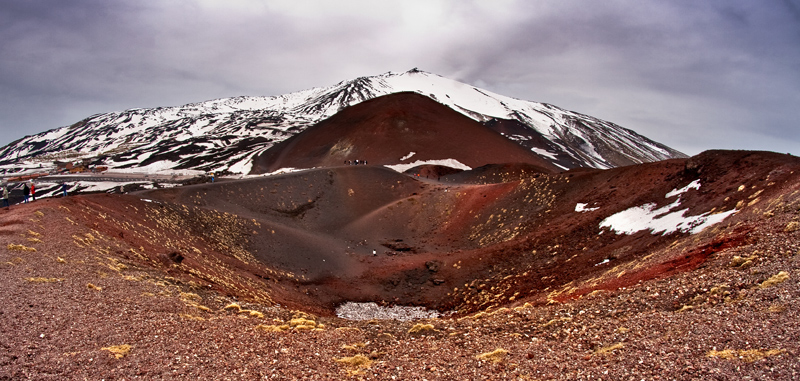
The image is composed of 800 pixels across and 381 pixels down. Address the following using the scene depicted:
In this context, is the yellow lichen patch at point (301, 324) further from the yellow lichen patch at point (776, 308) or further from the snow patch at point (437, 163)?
the snow patch at point (437, 163)

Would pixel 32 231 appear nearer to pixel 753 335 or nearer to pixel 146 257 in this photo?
pixel 146 257

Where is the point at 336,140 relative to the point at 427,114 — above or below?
below

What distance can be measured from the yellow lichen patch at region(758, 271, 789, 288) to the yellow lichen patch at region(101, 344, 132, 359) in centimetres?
1406

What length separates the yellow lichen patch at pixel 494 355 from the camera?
9.13 metres

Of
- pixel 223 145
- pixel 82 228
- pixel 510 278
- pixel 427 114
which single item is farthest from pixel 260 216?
pixel 223 145

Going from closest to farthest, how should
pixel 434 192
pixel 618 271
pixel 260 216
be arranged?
pixel 618 271 → pixel 260 216 → pixel 434 192

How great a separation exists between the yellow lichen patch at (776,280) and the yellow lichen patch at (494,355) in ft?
19.8

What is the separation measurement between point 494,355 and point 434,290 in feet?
54.6

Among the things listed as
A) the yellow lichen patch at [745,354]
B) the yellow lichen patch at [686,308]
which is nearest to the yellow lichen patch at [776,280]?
the yellow lichen patch at [686,308]

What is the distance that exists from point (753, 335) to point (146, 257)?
2072 centimetres

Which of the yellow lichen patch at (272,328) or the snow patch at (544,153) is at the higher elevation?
the snow patch at (544,153)

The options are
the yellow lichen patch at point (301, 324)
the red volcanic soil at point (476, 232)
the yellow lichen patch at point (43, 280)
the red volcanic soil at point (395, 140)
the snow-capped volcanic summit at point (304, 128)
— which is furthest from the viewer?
the snow-capped volcanic summit at point (304, 128)

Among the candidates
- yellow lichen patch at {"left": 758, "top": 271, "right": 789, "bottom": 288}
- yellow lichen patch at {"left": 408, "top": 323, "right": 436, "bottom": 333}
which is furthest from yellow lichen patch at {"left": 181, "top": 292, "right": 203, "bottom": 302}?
yellow lichen patch at {"left": 758, "top": 271, "right": 789, "bottom": 288}

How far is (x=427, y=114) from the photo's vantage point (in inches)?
3755
